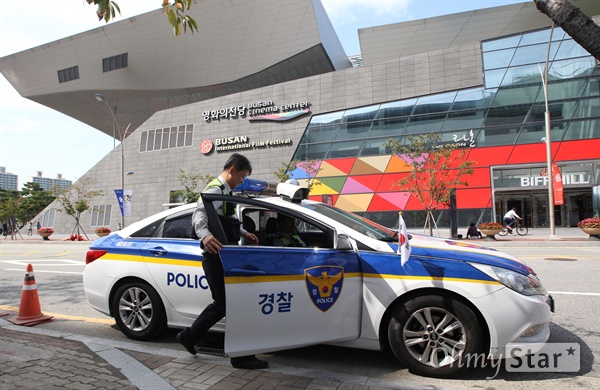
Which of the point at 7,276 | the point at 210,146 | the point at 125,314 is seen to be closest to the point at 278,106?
the point at 210,146

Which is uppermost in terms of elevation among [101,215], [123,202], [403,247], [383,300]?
[123,202]

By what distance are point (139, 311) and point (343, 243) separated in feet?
8.25

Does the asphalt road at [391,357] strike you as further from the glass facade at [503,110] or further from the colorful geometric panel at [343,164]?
the colorful geometric panel at [343,164]

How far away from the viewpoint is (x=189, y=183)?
35031mm

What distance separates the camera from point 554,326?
4180 mm

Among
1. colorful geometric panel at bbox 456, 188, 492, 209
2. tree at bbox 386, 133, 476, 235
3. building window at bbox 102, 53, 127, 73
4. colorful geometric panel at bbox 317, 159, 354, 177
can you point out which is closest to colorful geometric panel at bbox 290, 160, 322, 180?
colorful geometric panel at bbox 317, 159, 354, 177

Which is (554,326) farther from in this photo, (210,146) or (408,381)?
(210,146)

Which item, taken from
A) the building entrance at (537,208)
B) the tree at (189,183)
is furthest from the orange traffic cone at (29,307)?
the tree at (189,183)

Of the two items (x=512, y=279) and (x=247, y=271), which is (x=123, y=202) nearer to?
(x=247, y=271)

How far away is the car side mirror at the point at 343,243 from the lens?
121 inches

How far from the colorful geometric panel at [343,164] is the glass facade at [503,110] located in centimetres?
17

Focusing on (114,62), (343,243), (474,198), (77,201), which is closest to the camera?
(343,243)

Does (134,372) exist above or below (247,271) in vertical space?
below

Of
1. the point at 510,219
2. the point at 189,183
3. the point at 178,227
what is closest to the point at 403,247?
the point at 178,227
